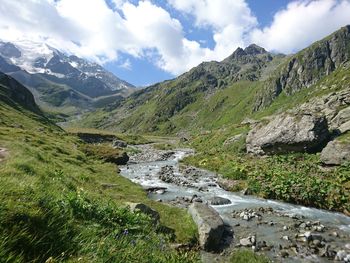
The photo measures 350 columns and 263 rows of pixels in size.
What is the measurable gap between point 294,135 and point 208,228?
32220mm

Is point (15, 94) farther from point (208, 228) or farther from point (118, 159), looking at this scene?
point (208, 228)

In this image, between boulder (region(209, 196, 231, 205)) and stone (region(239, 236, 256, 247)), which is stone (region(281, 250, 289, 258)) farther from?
boulder (region(209, 196, 231, 205))

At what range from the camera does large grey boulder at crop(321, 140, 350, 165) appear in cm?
3681

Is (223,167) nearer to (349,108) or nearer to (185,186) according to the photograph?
(185,186)

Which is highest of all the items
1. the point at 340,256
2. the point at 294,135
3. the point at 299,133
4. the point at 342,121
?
the point at 342,121

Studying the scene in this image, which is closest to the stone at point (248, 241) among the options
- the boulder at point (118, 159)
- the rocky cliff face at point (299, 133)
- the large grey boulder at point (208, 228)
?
the large grey boulder at point (208, 228)

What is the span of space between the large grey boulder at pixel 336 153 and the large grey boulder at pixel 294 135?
616 centimetres

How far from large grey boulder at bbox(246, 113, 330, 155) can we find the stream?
54.4 ft

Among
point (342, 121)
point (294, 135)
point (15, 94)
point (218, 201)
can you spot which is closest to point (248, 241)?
point (218, 201)

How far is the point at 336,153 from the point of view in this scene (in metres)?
37.8

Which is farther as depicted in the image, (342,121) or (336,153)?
(342,121)

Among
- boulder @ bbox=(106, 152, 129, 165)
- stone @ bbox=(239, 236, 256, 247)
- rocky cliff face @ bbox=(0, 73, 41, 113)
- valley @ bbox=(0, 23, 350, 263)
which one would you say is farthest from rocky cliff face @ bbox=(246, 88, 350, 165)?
rocky cliff face @ bbox=(0, 73, 41, 113)

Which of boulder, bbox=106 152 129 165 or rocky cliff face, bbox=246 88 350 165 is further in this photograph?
boulder, bbox=106 152 129 165

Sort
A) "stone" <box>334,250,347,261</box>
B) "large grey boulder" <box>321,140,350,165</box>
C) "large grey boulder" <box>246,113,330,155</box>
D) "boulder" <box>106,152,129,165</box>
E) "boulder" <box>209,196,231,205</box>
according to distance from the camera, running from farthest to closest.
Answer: "boulder" <box>106,152,129,165</box> → "large grey boulder" <box>246,113,330,155</box> → "large grey boulder" <box>321,140,350,165</box> → "boulder" <box>209,196,231,205</box> → "stone" <box>334,250,347,261</box>
